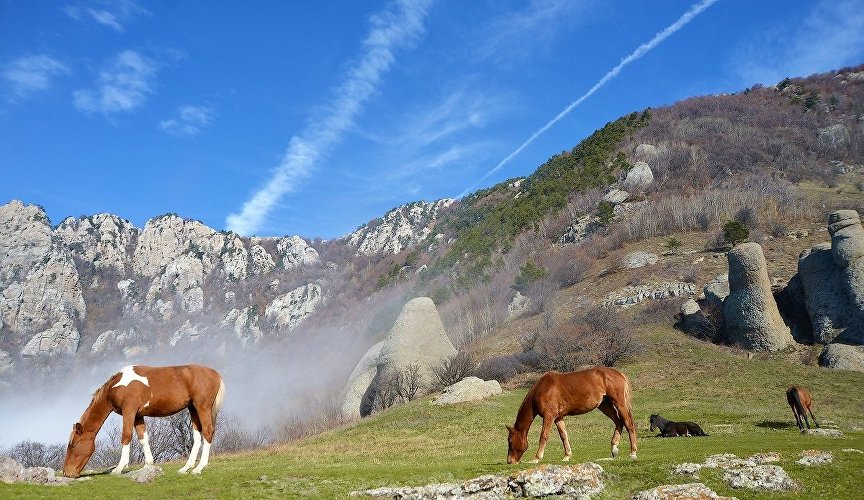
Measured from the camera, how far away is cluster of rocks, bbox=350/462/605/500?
11062mm

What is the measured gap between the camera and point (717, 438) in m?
22.0

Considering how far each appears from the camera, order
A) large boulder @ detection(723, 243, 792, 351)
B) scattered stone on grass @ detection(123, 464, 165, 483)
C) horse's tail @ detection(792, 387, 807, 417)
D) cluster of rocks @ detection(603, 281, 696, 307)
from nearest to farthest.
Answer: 1. scattered stone on grass @ detection(123, 464, 165, 483)
2. horse's tail @ detection(792, 387, 807, 417)
3. large boulder @ detection(723, 243, 792, 351)
4. cluster of rocks @ detection(603, 281, 696, 307)

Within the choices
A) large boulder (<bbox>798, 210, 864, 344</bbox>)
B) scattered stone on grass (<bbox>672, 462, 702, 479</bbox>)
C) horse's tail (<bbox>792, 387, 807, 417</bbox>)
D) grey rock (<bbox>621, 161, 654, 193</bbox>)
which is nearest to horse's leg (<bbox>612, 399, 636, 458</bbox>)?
scattered stone on grass (<bbox>672, 462, 702, 479</bbox>)

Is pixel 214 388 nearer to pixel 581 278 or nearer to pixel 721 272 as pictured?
Answer: pixel 721 272

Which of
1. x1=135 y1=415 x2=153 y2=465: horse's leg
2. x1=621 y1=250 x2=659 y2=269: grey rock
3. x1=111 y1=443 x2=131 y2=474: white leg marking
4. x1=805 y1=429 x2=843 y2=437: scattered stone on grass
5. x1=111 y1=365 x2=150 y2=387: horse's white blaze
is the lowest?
x1=805 y1=429 x2=843 y2=437: scattered stone on grass

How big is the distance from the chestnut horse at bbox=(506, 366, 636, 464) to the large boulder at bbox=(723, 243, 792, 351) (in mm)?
39572

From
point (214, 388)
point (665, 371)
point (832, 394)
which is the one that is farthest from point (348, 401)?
point (214, 388)

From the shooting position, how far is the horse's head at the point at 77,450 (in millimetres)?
12617

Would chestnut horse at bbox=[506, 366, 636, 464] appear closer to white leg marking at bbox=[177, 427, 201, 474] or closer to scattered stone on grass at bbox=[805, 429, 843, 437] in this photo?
white leg marking at bbox=[177, 427, 201, 474]

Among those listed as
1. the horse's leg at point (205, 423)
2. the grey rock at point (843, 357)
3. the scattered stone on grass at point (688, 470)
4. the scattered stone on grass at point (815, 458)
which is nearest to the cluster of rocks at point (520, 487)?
the scattered stone on grass at point (688, 470)

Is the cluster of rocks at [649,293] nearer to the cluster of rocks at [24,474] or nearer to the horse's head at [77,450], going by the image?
the horse's head at [77,450]

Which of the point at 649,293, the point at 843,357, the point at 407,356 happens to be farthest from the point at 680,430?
the point at 649,293

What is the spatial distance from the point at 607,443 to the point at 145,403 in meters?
17.1

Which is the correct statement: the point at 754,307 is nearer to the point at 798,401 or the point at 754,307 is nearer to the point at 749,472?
the point at 798,401
